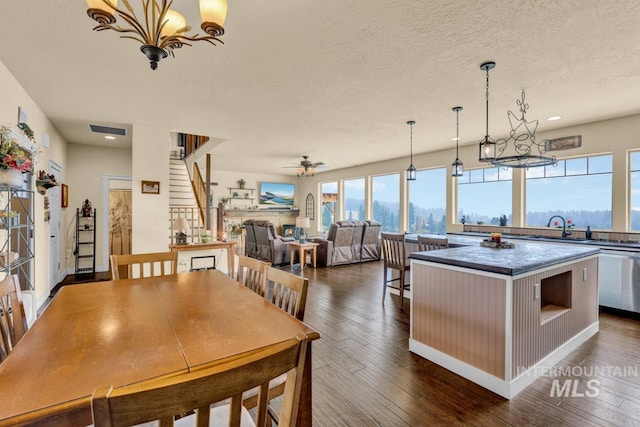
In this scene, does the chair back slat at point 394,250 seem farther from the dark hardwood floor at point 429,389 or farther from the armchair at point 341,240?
the armchair at point 341,240

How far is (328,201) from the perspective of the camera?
10781 mm

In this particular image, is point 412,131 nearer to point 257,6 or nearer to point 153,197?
point 257,6

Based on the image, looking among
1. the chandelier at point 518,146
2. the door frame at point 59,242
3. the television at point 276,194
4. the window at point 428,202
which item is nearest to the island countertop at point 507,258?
the chandelier at point 518,146

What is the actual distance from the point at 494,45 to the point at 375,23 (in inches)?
41.4

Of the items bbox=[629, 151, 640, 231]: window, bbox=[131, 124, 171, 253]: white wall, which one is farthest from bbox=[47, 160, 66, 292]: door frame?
bbox=[629, 151, 640, 231]: window

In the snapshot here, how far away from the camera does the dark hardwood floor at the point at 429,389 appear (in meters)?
1.96

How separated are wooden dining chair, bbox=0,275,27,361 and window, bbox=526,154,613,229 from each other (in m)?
6.58

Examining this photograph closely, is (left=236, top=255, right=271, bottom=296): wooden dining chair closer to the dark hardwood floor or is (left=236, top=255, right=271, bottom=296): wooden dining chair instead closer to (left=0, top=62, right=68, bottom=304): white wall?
the dark hardwood floor

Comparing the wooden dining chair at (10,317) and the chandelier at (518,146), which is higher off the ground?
the chandelier at (518,146)

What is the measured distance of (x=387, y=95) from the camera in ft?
11.7

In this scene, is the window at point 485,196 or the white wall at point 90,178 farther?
the white wall at point 90,178

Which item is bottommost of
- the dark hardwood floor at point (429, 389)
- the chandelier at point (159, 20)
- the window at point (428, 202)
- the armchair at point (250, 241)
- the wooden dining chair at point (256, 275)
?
the dark hardwood floor at point (429, 389)

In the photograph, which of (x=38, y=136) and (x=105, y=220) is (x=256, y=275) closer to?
(x=38, y=136)

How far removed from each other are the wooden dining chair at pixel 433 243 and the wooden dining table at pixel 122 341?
8.13 ft
